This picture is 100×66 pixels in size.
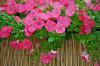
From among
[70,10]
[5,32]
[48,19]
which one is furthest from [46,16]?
[5,32]

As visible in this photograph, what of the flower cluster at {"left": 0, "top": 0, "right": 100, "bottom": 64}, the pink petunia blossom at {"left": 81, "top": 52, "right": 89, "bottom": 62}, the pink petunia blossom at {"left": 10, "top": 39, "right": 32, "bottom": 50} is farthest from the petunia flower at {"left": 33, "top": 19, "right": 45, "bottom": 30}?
the pink petunia blossom at {"left": 81, "top": 52, "right": 89, "bottom": 62}

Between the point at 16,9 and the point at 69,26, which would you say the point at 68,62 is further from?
the point at 16,9

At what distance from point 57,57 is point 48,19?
23 centimetres

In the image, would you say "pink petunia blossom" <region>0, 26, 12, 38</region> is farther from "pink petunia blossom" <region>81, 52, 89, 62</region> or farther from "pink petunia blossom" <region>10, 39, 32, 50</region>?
"pink petunia blossom" <region>81, 52, 89, 62</region>

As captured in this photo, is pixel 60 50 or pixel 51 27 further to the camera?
pixel 60 50

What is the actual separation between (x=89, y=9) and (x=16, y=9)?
0.40 metres

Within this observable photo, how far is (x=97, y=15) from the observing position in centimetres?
184

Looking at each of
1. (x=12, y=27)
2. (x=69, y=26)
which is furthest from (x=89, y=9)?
(x=12, y=27)

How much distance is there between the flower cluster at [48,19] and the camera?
173cm

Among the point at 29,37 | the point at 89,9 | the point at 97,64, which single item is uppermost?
the point at 89,9

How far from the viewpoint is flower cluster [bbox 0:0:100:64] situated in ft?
5.68

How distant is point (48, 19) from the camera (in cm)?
174

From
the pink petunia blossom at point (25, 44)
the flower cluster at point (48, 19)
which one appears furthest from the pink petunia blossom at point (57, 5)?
the pink petunia blossom at point (25, 44)

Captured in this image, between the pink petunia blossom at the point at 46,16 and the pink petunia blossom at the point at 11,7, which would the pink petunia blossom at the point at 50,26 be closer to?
the pink petunia blossom at the point at 46,16
